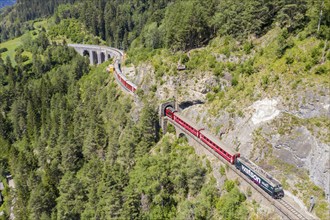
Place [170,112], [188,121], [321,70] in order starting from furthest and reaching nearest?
[170,112] → [188,121] → [321,70]

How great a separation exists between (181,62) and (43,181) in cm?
5073

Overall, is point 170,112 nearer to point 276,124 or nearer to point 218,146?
point 218,146

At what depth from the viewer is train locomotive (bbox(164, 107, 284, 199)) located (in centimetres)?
4591

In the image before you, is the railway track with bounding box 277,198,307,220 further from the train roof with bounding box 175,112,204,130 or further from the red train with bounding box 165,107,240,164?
the train roof with bounding box 175,112,204,130

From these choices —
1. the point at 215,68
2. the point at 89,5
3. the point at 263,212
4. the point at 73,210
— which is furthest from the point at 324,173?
the point at 89,5

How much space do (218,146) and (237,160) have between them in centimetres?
512

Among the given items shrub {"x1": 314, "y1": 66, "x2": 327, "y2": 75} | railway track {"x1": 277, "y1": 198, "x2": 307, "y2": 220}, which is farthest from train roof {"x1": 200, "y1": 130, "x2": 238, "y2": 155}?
shrub {"x1": 314, "y1": 66, "x2": 327, "y2": 75}

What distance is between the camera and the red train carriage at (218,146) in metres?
52.8

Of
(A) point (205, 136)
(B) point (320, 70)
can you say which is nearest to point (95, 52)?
(A) point (205, 136)

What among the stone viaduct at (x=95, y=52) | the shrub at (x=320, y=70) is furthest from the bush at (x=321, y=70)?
the stone viaduct at (x=95, y=52)

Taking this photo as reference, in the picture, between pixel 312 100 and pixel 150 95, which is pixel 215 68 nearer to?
pixel 150 95

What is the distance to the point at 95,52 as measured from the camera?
160375mm

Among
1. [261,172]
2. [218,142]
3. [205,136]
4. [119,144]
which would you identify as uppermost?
[261,172]

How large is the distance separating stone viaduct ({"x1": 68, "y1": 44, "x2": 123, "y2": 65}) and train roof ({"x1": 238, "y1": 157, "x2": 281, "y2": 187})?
112 metres
